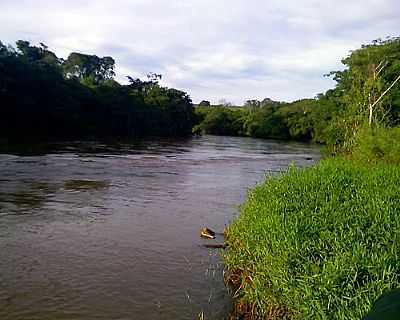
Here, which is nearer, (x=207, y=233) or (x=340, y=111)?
(x=207, y=233)

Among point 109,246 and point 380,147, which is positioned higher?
point 380,147

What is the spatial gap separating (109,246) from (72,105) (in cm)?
4590

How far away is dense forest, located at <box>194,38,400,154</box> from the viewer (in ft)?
78.3

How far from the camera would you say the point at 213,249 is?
9781 mm

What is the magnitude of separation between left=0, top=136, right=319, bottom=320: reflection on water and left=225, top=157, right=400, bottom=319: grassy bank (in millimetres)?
1025

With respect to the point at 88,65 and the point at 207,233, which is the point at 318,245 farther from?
the point at 88,65

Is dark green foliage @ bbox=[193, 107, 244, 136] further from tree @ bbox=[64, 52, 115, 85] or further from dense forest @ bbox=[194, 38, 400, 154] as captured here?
tree @ bbox=[64, 52, 115, 85]

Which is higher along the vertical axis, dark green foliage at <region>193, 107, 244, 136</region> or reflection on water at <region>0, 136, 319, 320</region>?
dark green foliage at <region>193, 107, 244, 136</region>

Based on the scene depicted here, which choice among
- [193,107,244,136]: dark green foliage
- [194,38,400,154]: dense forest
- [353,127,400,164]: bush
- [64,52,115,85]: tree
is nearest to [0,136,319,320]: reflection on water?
[353,127,400,164]: bush

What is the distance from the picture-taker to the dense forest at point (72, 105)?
45562mm

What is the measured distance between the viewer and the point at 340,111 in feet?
117

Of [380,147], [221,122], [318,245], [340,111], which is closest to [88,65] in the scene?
[221,122]

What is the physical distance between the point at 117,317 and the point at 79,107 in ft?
171

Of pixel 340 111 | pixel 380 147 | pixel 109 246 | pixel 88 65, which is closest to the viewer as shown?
pixel 109 246
